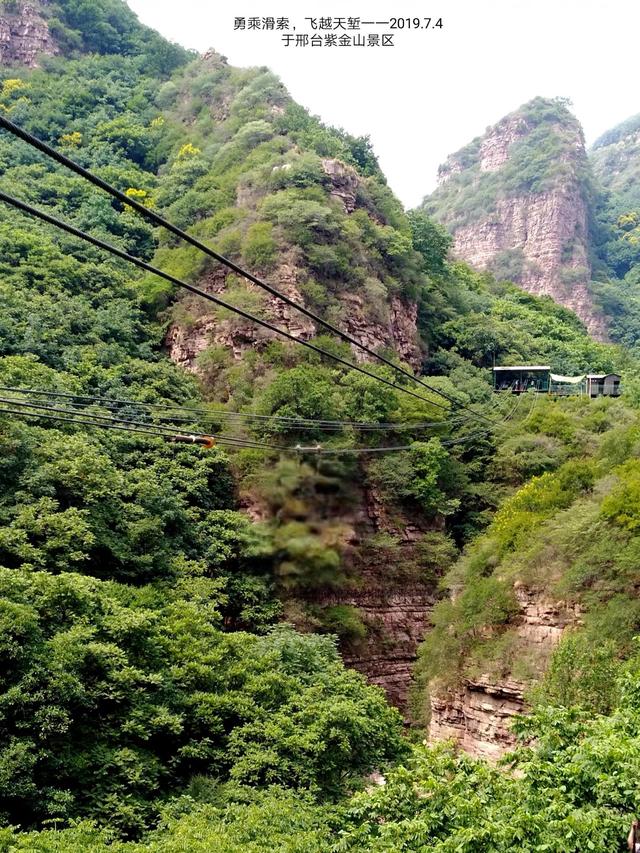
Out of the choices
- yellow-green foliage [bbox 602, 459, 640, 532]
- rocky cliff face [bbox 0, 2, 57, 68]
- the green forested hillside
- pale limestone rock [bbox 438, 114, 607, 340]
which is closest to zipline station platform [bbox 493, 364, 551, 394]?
the green forested hillside

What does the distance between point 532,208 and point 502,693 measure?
52226 mm

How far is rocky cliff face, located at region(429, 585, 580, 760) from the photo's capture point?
1356 cm

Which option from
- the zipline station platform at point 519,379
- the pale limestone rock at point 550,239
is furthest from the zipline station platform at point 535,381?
the pale limestone rock at point 550,239

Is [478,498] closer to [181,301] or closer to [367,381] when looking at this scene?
[367,381]

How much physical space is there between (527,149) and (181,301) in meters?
49.8

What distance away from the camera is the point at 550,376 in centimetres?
2592

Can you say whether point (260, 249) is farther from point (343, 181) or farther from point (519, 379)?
point (519, 379)

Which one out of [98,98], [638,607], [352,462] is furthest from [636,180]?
[352,462]

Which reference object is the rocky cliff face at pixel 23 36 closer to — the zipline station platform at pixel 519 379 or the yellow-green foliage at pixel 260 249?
the yellow-green foliage at pixel 260 249

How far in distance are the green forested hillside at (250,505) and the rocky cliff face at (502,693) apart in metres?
0.64

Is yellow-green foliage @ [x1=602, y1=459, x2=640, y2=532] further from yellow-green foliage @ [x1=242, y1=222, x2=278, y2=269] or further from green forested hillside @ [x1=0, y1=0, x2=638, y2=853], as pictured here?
yellow-green foliage @ [x1=242, y1=222, x2=278, y2=269]

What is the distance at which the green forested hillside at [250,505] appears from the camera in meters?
7.82

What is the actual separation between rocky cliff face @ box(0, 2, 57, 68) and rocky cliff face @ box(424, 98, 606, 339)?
3530 cm

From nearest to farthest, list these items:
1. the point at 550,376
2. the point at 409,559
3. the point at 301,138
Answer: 1. the point at 409,559
2. the point at 550,376
3. the point at 301,138
